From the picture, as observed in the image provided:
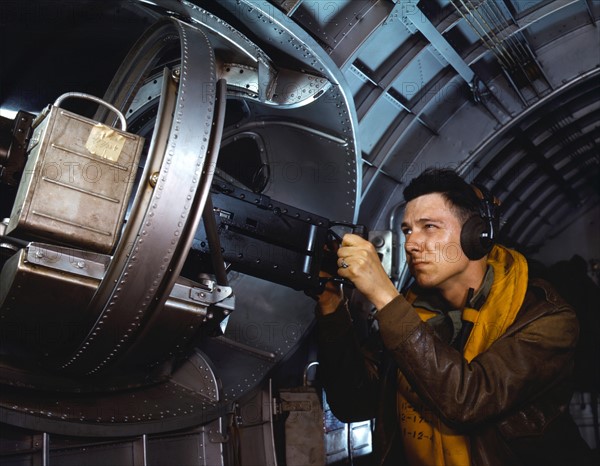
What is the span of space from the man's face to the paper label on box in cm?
137

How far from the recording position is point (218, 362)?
3.30m

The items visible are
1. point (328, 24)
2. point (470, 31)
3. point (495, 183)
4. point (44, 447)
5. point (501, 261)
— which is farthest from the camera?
point (495, 183)

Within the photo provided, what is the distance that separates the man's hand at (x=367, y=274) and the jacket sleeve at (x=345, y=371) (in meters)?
0.50

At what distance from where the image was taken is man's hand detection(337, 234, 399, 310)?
230cm

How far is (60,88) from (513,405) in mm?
2600

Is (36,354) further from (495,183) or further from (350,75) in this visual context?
(495,183)

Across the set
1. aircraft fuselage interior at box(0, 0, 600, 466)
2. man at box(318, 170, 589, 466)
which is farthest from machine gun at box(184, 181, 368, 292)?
man at box(318, 170, 589, 466)

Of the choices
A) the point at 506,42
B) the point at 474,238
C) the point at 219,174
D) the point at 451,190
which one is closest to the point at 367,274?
the point at 474,238

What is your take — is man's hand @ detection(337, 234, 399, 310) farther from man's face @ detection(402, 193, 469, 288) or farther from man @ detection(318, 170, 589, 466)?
man's face @ detection(402, 193, 469, 288)

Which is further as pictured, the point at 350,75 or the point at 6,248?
the point at 350,75

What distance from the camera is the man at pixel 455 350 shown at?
7.27ft

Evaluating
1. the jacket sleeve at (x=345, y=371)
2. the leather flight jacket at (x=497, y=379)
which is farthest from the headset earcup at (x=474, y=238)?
the jacket sleeve at (x=345, y=371)

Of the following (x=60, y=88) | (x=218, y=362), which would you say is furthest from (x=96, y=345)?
(x=60, y=88)

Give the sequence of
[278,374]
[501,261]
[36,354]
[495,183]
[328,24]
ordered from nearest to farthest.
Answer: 1. [36,354]
2. [501,261]
3. [328,24]
4. [278,374]
5. [495,183]
